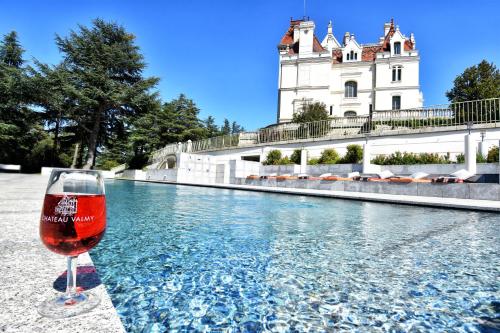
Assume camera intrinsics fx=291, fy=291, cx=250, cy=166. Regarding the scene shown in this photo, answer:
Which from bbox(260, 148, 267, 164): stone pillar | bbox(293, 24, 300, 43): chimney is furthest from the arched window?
bbox(260, 148, 267, 164): stone pillar

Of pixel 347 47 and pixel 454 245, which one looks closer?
pixel 454 245

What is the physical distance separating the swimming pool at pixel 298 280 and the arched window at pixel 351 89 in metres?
39.3

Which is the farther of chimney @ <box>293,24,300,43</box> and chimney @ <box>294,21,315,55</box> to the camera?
chimney @ <box>293,24,300,43</box>

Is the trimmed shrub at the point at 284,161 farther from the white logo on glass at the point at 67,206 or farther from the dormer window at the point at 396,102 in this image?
the dormer window at the point at 396,102

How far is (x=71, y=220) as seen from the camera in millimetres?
1066

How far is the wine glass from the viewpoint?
1.06 meters

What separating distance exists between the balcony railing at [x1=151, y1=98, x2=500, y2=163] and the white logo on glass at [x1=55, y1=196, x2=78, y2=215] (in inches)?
764

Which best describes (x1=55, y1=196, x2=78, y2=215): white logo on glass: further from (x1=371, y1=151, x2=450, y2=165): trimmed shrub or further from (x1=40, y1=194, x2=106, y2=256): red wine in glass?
(x1=371, y1=151, x2=450, y2=165): trimmed shrub

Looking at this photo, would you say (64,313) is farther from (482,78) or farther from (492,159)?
(482,78)

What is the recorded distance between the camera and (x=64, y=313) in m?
1.12

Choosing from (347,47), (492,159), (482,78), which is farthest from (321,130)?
(347,47)

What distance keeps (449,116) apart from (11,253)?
20.4 meters

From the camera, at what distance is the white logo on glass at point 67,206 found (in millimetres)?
1054

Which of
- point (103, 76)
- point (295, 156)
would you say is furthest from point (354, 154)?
point (103, 76)
